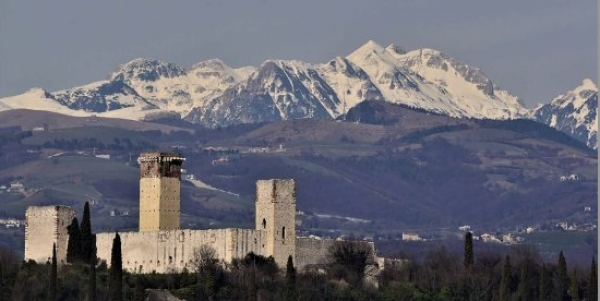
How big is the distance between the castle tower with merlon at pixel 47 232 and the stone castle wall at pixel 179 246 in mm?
3065

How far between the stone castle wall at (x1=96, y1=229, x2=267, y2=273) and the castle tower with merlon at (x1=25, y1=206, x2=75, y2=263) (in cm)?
306

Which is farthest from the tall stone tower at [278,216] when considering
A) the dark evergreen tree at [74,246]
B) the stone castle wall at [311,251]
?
the dark evergreen tree at [74,246]

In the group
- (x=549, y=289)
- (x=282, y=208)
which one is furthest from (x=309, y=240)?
(x=549, y=289)

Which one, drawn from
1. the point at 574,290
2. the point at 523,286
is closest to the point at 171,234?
the point at 523,286

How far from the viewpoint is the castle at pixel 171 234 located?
118125mm

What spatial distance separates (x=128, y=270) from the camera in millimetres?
120062

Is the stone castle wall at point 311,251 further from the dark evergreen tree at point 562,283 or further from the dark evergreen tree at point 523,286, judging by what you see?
the dark evergreen tree at point 562,283

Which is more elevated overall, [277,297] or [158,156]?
[158,156]

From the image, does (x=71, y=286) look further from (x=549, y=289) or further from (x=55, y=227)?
(x=549, y=289)

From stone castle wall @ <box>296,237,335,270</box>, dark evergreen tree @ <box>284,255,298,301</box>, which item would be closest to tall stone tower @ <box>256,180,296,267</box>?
stone castle wall @ <box>296,237,335,270</box>

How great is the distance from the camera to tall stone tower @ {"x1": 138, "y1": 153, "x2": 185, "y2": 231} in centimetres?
11988

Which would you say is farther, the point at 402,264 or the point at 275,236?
the point at 402,264

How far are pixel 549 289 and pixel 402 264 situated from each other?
29.6 ft

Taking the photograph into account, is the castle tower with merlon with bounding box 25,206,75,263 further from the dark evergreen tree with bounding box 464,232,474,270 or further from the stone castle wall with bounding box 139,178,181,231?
the dark evergreen tree with bounding box 464,232,474,270
